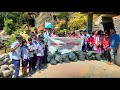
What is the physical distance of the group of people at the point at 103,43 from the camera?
8547 mm

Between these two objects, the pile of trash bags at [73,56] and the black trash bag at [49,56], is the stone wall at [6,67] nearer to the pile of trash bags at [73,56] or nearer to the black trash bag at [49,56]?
the black trash bag at [49,56]

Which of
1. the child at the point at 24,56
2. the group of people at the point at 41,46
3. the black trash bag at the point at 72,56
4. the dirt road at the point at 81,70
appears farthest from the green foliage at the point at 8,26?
the black trash bag at the point at 72,56

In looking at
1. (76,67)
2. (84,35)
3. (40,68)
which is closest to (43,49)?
(40,68)

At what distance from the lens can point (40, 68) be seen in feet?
26.6

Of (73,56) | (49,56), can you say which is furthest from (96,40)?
(49,56)

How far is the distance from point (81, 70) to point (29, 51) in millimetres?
1565

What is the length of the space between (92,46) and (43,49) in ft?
5.69

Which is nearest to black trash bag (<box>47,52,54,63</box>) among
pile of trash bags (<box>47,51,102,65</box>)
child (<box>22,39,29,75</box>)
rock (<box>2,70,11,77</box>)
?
pile of trash bags (<box>47,51,102,65</box>)

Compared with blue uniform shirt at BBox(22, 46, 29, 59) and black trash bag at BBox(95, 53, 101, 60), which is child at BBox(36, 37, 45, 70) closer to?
blue uniform shirt at BBox(22, 46, 29, 59)

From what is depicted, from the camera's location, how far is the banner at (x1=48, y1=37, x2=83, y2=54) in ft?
A: 29.0

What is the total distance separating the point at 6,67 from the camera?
312 inches
